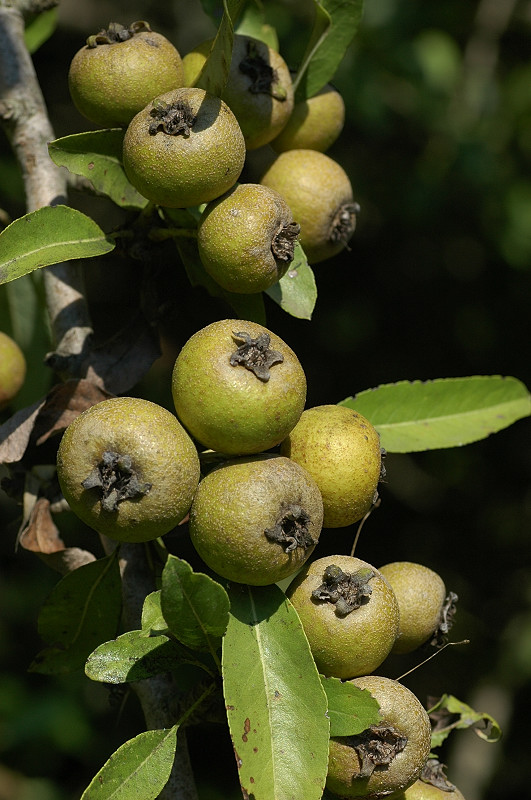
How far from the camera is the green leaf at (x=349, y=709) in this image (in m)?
1.38

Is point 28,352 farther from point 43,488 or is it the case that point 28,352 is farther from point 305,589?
point 305,589

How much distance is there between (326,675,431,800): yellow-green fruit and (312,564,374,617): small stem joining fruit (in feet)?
0.52

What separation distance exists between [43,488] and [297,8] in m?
3.64

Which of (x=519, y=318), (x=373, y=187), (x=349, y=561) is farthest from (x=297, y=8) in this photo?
(x=349, y=561)

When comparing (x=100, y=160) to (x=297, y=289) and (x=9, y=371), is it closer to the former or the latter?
(x=297, y=289)


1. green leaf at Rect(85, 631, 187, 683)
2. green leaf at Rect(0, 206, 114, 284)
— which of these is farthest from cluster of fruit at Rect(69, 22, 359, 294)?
green leaf at Rect(85, 631, 187, 683)

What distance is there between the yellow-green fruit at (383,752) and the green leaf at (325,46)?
1375 millimetres

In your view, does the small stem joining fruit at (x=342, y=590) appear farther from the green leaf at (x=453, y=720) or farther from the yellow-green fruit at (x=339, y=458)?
the green leaf at (x=453, y=720)

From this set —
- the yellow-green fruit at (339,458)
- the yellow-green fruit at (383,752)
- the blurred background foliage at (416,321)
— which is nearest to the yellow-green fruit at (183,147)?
the yellow-green fruit at (339,458)

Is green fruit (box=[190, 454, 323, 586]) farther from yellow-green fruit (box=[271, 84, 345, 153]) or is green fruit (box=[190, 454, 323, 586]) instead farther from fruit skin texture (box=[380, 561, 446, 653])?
yellow-green fruit (box=[271, 84, 345, 153])

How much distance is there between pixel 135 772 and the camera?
4.49ft

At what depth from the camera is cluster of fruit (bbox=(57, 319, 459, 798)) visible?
1364mm

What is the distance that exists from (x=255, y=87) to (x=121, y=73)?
0.93 ft

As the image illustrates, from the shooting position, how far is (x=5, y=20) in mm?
2158
